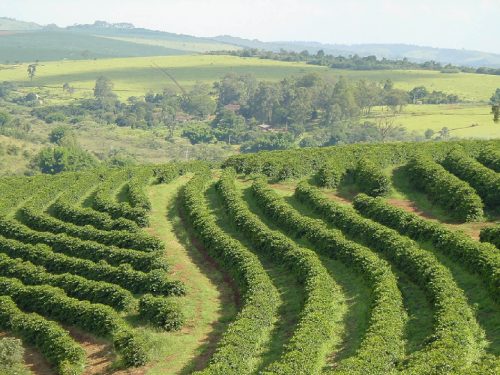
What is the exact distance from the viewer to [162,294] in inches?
1992

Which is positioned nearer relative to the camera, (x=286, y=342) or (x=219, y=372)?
(x=219, y=372)

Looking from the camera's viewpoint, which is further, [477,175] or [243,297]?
[477,175]

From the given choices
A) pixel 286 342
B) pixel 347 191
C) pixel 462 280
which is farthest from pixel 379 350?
pixel 347 191

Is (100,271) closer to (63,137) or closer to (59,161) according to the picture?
(59,161)

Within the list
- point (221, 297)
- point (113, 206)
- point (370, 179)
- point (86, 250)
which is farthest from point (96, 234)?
point (370, 179)

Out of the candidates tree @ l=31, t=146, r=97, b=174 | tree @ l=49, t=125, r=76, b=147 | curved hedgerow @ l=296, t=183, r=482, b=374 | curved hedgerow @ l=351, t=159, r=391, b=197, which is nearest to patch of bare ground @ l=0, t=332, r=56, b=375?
curved hedgerow @ l=296, t=183, r=482, b=374

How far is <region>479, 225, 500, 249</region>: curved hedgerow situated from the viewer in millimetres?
49156

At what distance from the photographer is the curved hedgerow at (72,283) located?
48.9m

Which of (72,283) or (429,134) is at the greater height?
(72,283)

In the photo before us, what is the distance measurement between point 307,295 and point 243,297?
5375mm

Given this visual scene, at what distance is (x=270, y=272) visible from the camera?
171 ft

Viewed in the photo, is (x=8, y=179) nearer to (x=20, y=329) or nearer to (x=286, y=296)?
(x=20, y=329)

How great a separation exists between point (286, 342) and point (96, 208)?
35640 millimetres

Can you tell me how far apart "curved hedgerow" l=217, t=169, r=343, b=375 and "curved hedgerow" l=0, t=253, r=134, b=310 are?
12226 millimetres
